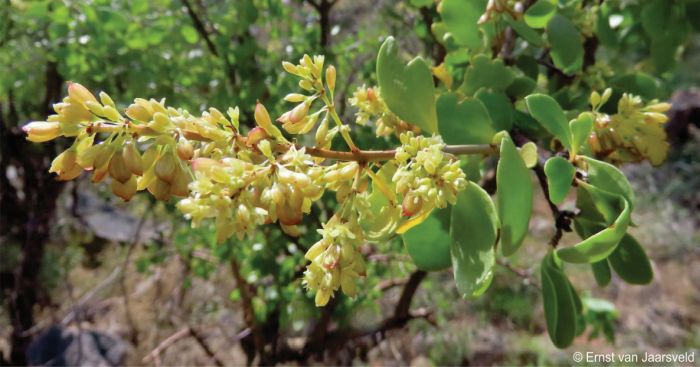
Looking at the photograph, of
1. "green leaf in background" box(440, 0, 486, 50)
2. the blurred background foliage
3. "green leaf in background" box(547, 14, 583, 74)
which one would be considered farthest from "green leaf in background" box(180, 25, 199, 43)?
"green leaf in background" box(547, 14, 583, 74)

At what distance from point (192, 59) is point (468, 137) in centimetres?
87

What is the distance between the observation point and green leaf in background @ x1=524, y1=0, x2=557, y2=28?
751mm

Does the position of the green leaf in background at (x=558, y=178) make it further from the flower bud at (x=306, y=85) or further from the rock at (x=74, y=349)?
the rock at (x=74, y=349)

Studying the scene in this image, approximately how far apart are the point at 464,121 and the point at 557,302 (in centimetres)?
24

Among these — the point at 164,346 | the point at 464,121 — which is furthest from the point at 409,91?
the point at 164,346

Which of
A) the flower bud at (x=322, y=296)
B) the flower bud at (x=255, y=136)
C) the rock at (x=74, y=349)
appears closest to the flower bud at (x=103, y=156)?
the flower bud at (x=255, y=136)

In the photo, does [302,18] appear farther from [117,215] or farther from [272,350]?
[117,215]

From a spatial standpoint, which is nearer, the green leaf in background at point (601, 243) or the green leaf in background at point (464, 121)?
Answer: the green leaf in background at point (601, 243)

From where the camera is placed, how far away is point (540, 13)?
2.50 feet

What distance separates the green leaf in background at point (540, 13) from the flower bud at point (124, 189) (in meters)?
0.59

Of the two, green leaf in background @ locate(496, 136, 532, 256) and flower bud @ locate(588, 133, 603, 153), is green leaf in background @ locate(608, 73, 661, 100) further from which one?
green leaf in background @ locate(496, 136, 532, 256)

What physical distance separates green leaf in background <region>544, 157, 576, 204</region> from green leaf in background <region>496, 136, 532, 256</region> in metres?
0.03

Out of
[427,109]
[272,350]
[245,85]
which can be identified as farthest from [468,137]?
[272,350]

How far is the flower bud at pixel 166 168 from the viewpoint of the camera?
1.52 feet
